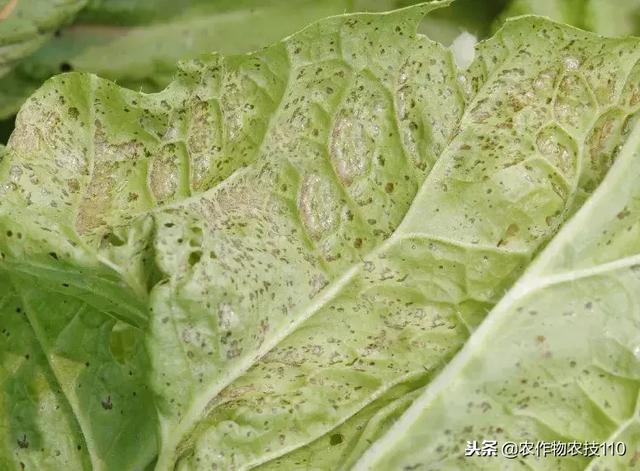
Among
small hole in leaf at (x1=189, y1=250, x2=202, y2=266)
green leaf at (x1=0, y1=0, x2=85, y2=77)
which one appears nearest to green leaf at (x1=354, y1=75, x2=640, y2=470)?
small hole in leaf at (x1=189, y1=250, x2=202, y2=266)

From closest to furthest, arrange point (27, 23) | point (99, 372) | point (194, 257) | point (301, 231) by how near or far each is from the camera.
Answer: point (194, 257) → point (301, 231) → point (99, 372) → point (27, 23)

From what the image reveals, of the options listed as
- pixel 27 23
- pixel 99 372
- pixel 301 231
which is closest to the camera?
pixel 301 231

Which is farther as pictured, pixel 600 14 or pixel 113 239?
pixel 600 14

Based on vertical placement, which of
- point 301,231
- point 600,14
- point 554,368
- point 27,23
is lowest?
point 554,368

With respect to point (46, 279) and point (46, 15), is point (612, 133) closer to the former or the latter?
point (46, 279)

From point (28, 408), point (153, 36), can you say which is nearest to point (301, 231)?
point (28, 408)

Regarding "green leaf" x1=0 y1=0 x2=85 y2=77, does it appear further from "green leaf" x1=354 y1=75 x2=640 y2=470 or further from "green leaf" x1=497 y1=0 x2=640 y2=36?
"green leaf" x1=354 y1=75 x2=640 y2=470

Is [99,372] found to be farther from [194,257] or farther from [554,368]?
[554,368]
